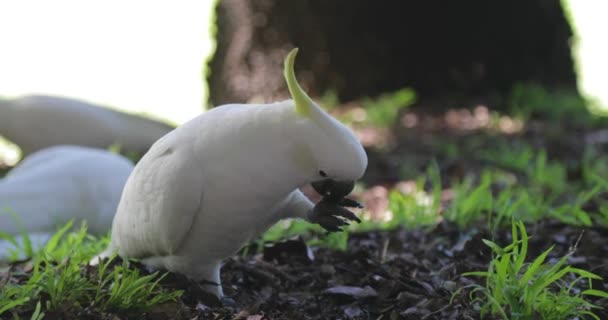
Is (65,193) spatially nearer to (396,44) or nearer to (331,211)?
(331,211)

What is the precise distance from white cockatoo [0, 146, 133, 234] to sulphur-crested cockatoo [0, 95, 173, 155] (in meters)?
1.18

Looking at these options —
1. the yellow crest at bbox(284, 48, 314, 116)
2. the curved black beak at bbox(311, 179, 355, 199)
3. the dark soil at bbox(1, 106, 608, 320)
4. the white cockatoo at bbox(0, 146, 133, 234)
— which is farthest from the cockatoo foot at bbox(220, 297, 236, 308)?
the white cockatoo at bbox(0, 146, 133, 234)

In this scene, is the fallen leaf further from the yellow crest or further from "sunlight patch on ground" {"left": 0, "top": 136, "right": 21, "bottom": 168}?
"sunlight patch on ground" {"left": 0, "top": 136, "right": 21, "bottom": 168}

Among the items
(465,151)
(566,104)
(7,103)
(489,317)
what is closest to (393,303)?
(489,317)

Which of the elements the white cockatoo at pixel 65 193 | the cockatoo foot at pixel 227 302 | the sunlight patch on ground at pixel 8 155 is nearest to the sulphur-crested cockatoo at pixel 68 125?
the sunlight patch on ground at pixel 8 155

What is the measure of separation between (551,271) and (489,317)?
206 mm

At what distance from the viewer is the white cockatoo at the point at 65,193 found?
3.91 meters

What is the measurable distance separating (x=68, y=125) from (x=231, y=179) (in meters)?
3.69

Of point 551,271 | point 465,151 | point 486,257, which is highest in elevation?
point 551,271

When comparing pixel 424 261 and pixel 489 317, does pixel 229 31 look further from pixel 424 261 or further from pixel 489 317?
pixel 489 317

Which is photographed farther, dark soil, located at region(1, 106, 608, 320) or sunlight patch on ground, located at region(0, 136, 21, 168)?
sunlight patch on ground, located at region(0, 136, 21, 168)

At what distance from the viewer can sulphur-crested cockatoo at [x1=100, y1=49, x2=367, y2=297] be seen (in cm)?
203

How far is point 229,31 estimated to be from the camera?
22.2ft

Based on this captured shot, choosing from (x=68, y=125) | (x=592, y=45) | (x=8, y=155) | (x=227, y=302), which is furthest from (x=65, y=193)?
(x=592, y=45)
